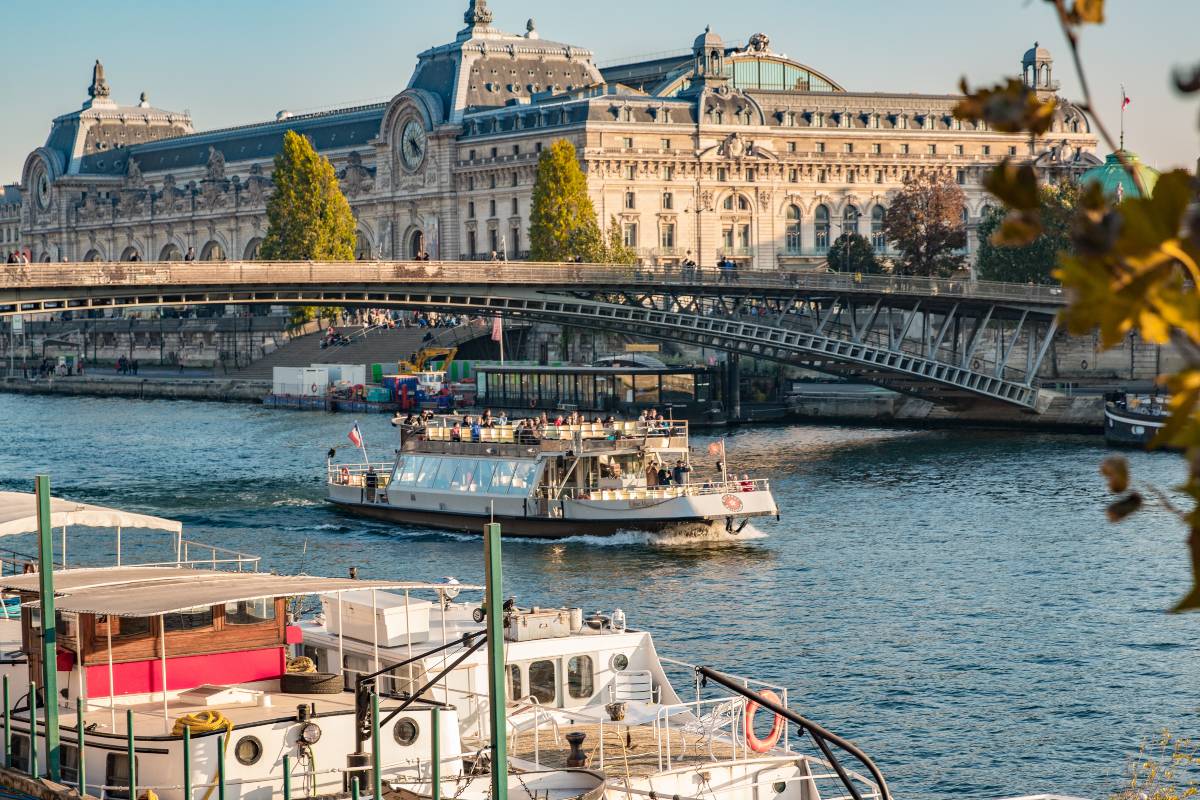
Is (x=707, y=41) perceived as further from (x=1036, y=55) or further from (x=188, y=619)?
(x=188, y=619)

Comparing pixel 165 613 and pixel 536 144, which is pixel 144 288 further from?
pixel 536 144

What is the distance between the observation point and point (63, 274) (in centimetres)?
5831

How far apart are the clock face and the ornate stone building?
0.16 m

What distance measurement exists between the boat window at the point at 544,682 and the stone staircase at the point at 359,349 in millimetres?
92662

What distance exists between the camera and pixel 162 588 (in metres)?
20.3

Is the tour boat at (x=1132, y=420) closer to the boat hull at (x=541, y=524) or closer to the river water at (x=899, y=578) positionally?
the river water at (x=899, y=578)

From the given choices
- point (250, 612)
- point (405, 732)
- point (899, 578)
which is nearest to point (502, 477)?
point (899, 578)

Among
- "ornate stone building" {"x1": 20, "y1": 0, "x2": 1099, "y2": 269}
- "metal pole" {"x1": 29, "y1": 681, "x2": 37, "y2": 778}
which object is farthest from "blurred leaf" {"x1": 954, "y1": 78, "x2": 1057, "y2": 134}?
"ornate stone building" {"x1": 20, "y1": 0, "x2": 1099, "y2": 269}

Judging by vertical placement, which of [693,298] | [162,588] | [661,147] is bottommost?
[162,588]

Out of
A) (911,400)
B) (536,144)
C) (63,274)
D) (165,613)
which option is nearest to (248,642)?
(165,613)

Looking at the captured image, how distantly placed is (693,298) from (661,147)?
57.0 m

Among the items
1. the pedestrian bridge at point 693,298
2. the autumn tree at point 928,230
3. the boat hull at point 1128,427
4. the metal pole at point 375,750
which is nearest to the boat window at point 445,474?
the pedestrian bridge at point 693,298

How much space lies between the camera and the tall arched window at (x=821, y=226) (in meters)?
142

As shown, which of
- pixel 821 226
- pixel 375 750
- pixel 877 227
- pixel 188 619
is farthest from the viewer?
pixel 877 227
